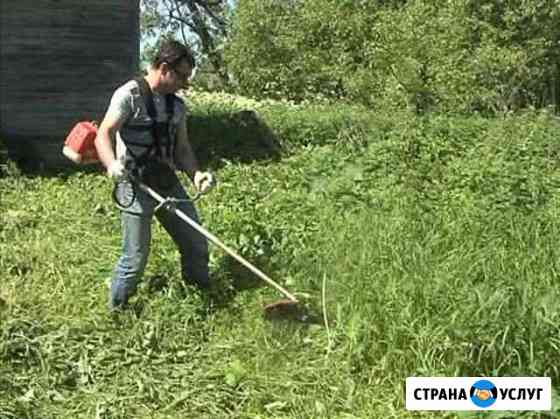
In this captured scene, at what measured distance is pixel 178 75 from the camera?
457cm

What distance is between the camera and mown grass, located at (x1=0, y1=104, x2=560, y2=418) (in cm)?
395

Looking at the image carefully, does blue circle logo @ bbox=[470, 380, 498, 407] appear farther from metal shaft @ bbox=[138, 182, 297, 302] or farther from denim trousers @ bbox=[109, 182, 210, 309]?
denim trousers @ bbox=[109, 182, 210, 309]

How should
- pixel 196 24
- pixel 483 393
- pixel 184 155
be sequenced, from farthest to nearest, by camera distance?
1. pixel 196 24
2. pixel 184 155
3. pixel 483 393

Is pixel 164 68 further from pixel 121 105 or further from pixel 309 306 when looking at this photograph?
pixel 309 306

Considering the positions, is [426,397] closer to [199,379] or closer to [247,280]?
[199,379]

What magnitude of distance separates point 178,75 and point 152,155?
50 centimetres

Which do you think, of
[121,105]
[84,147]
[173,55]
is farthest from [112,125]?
[173,55]

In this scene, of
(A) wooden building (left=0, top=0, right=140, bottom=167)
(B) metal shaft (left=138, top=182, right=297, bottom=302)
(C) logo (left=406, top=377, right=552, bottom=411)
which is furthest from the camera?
(A) wooden building (left=0, top=0, right=140, bottom=167)

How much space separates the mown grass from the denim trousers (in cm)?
13

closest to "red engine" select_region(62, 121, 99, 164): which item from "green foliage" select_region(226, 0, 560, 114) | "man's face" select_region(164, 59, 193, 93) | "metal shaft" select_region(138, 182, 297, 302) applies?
"metal shaft" select_region(138, 182, 297, 302)

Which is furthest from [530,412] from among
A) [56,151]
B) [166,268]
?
[56,151]

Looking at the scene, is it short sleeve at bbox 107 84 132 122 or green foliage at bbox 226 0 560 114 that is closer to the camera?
short sleeve at bbox 107 84 132 122

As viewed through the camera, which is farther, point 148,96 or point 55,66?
point 55,66

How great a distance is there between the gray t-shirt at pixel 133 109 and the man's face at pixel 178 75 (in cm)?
12
